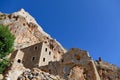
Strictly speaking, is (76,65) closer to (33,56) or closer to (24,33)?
(33,56)

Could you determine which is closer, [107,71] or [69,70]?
[69,70]

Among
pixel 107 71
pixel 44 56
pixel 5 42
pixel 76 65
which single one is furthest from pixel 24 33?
pixel 5 42

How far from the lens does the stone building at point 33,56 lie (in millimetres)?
51906

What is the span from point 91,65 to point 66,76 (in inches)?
339

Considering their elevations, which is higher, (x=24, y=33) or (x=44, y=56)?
(x=24, y=33)

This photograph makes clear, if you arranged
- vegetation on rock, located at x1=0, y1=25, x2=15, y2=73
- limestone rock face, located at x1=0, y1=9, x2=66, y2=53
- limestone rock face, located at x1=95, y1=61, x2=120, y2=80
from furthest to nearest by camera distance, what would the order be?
limestone rock face, located at x1=0, y1=9, x2=66, y2=53 → limestone rock face, located at x1=95, y1=61, x2=120, y2=80 → vegetation on rock, located at x1=0, y1=25, x2=15, y2=73

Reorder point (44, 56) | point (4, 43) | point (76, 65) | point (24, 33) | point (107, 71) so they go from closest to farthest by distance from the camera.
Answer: point (4, 43), point (76, 65), point (44, 56), point (107, 71), point (24, 33)

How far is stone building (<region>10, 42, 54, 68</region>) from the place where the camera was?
51906 millimetres

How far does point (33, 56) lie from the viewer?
176 ft

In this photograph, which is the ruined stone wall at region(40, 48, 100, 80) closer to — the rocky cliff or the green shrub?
the rocky cliff

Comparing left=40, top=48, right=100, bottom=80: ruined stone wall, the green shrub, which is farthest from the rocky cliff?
the green shrub

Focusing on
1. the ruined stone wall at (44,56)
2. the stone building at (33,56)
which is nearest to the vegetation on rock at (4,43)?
the stone building at (33,56)

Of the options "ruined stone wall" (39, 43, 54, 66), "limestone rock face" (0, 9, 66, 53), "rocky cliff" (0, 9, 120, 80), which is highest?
"limestone rock face" (0, 9, 66, 53)

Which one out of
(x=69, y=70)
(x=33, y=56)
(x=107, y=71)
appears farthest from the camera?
(x=107, y=71)
